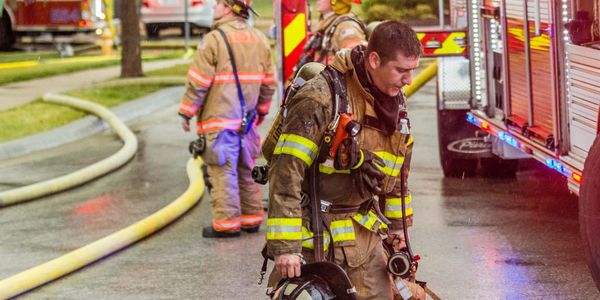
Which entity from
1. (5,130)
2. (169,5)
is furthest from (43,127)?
(169,5)

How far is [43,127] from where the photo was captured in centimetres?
1409

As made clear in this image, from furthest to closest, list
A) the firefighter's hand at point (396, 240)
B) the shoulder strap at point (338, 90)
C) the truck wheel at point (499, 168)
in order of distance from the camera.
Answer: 1. the truck wheel at point (499, 168)
2. the firefighter's hand at point (396, 240)
3. the shoulder strap at point (338, 90)

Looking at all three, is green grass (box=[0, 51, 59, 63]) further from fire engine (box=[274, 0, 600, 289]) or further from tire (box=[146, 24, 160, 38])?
fire engine (box=[274, 0, 600, 289])

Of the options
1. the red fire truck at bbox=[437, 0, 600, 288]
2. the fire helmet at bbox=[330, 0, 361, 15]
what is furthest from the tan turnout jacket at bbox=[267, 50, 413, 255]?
the fire helmet at bbox=[330, 0, 361, 15]

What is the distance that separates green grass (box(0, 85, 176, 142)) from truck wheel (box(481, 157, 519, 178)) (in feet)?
16.1

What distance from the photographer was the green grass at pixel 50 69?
19.5 m

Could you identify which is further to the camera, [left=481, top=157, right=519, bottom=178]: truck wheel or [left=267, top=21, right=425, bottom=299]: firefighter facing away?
[left=481, top=157, right=519, bottom=178]: truck wheel

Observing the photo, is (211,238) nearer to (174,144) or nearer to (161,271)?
(161,271)

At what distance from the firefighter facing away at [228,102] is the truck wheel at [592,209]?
3376 mm

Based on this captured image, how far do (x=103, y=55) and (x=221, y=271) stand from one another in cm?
1727

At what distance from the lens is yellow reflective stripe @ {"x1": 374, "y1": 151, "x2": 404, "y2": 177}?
5090 mm

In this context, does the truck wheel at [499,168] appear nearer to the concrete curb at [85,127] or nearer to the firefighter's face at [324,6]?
the firefighter's face at [324,6]

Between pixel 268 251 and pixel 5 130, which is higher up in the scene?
pixel 268 251

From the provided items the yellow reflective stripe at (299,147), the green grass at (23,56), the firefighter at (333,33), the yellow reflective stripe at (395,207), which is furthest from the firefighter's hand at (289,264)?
the green grass at (23,56)
